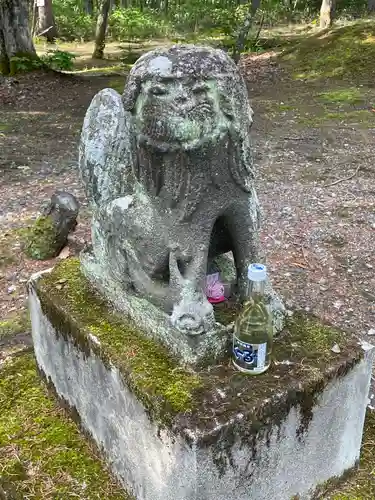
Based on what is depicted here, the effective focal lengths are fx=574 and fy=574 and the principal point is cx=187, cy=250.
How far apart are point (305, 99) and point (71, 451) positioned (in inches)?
317

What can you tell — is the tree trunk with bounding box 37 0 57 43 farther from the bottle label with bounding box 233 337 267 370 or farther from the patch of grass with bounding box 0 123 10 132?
the bottle label with bounding box 233 337 267 370

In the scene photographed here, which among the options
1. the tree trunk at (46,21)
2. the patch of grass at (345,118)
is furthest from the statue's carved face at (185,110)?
the tree trunk at (46,21)

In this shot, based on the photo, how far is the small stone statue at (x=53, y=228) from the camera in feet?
14.6

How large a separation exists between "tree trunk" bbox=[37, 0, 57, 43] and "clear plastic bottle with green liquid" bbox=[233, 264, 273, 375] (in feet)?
53.8

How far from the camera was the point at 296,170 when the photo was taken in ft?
20.9

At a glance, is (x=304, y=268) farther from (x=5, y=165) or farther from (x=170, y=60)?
(x=5, y=165)

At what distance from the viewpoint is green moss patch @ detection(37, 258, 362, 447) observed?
1822 millimetres

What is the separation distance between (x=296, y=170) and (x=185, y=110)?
15.8 feet

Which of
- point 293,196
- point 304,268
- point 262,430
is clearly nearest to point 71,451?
point 262,430

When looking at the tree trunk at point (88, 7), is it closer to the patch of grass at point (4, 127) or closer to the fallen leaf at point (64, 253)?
the patch of grass at point (4, 127)

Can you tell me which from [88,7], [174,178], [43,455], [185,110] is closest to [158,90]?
[185,110]

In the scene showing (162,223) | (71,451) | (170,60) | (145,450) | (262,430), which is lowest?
(71,451)

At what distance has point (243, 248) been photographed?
2.05 metres

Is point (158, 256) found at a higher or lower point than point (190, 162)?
lower
